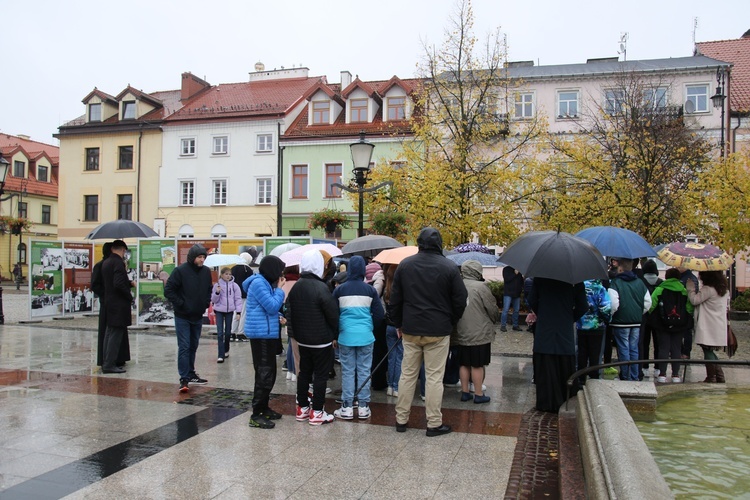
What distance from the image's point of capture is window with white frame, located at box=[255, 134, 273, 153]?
34.1m

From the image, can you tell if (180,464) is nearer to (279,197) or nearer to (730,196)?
(730,196)

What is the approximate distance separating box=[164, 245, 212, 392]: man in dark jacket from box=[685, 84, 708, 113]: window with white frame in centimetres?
2779

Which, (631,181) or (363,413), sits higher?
(631,181)

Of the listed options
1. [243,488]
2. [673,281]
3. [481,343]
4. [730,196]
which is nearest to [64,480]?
[243,488]

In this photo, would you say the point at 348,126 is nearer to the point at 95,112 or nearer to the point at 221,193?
the point at 221,193

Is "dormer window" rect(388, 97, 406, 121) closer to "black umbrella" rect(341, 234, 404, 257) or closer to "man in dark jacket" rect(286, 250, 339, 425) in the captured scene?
"black umbrella" rect(341, 234, 404, 257)

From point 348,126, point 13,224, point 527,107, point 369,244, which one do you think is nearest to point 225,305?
point 369,244

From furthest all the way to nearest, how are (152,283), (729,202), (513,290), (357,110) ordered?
(357,110), (729,202), (152,283), (513,290)

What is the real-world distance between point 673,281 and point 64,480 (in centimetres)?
823

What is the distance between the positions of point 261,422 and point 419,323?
2.02 meters

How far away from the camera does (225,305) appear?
11.0 meters

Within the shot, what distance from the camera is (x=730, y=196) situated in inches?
677

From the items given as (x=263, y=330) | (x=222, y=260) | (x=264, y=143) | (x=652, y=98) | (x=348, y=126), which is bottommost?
(x=263, y=330)

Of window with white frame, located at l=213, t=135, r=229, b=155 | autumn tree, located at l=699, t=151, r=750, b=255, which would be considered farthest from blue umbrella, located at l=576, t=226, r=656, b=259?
window with white frame, located at l=213, t=135, r=229, b=155
